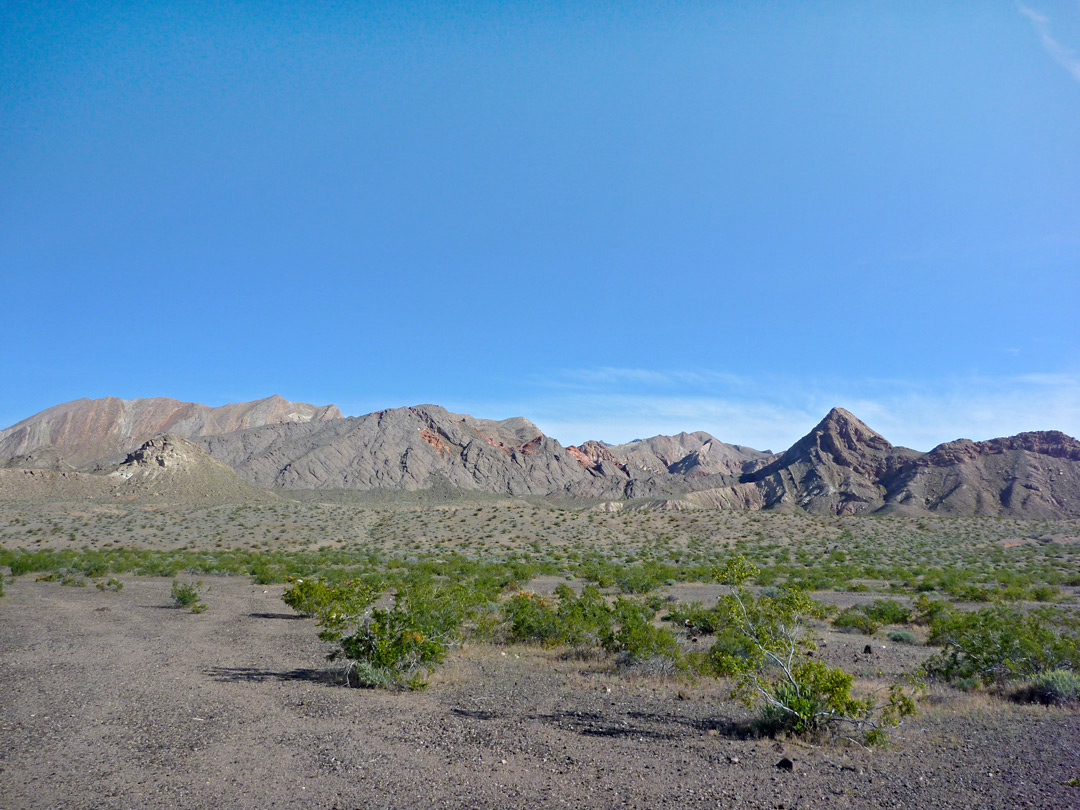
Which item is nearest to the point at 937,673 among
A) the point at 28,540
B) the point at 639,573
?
the point at 639,573

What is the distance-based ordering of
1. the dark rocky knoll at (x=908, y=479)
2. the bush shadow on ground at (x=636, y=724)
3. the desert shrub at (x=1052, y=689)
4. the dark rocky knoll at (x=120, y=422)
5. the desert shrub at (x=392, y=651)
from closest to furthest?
the bush shadow on ground at (x=636, y=724), the desert shrub at (x=1052, y=689), the desert shrub at (x=392, y=651), the dark rocky knoll at (x=908, y=479), the dark rocky knoll at (x=120, y=422)

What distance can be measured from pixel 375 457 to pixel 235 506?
157 ft

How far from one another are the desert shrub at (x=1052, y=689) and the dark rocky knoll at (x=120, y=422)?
15382 cm

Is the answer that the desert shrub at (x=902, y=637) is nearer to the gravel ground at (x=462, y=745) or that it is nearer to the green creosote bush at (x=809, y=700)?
the gravel ground at (x=462, y=745)

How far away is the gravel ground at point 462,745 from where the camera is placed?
20.6ft

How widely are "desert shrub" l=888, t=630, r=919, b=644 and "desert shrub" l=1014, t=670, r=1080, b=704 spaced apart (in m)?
5.88

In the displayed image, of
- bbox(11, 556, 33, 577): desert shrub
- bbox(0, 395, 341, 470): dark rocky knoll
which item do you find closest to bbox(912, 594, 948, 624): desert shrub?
bbox(11, 556, 33, 577): desert shrub

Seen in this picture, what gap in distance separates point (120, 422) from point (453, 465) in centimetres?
8979

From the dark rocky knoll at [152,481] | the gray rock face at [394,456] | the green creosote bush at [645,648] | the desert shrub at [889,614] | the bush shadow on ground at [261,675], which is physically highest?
the gray rock face at [394,456]

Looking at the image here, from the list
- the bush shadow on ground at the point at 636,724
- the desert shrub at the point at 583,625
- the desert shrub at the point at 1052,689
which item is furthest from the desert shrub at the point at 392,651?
the desert shrub at the point at 1052,689

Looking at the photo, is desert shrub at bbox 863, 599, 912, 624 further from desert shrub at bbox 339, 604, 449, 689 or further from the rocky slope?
the rocky slope

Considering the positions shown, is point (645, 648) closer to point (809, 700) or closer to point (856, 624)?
point (809, 700)

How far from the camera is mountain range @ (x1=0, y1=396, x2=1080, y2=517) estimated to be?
78.4 m

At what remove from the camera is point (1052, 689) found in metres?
9.55
